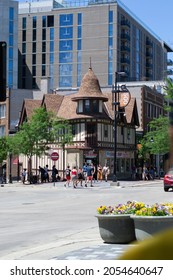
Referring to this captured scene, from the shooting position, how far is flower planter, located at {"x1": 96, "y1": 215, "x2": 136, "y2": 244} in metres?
11.5

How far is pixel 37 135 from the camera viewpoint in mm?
53219

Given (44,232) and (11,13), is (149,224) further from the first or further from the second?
(11,13)

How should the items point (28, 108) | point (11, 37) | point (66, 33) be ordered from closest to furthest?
1. point (28, 108)
2. point (11, 37)
3. point (66, 33)

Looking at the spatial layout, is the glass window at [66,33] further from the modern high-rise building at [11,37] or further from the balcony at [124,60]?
the balcony at [124,60]


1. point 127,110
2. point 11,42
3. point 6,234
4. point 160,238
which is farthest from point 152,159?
point 160,238

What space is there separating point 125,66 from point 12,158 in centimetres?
5152

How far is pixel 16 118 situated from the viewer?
236 ft

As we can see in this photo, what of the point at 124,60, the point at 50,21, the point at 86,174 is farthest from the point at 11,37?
the point at 86,174

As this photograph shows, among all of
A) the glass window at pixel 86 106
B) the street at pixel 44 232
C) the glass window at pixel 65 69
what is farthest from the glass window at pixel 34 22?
the street at pixel 44 232

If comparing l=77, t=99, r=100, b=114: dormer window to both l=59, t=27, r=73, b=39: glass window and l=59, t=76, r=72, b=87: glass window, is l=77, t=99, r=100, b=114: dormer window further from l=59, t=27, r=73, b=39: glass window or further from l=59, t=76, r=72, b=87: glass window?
l=59, t=27, r=73, b=39: glass window

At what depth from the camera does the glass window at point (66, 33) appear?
112250 mm

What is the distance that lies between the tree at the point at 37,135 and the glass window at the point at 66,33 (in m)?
58.8

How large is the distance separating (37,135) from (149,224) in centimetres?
4328

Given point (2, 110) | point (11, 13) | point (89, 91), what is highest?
point (11, 13)
